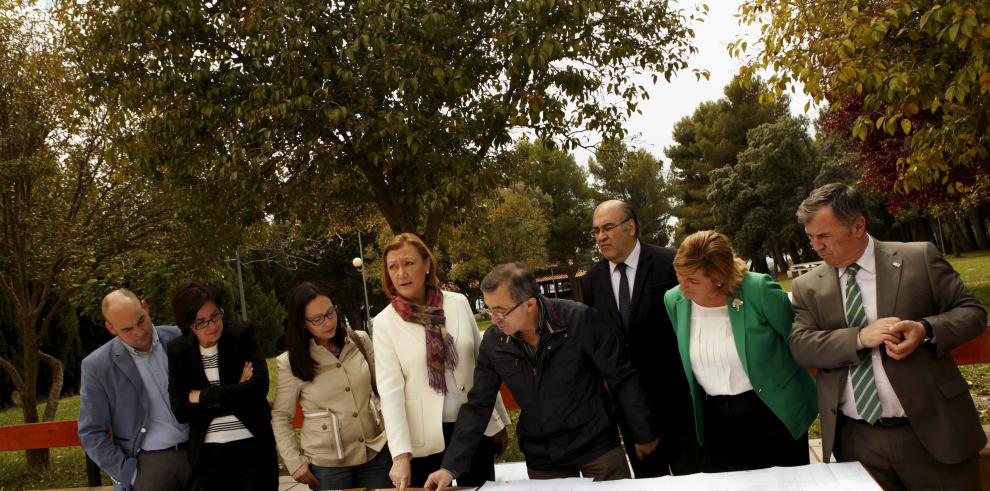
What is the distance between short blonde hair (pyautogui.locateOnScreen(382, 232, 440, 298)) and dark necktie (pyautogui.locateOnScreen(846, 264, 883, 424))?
188 cm

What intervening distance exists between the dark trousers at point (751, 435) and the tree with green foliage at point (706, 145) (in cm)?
4950

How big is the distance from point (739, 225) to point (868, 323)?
4738cm

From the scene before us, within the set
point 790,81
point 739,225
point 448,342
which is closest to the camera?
point 448,342

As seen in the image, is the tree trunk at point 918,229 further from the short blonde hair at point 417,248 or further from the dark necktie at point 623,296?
the short blonde hair at point 417,248

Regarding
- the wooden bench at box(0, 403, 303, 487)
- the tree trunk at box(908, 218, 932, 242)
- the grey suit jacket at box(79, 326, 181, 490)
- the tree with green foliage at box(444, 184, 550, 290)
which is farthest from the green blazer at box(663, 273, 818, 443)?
the tree trunk at box(908, 218, 932, 242)

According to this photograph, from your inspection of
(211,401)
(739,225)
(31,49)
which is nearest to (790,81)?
(211,401)

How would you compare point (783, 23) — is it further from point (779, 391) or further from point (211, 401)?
point (211, 401)

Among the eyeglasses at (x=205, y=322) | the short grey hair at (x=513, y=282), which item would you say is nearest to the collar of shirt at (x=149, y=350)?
the eyeglasses at (x=205, y=322)

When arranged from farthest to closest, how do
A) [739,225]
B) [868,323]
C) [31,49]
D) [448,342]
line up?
[739,225] < [31,49] < [448,342] < [868,323]

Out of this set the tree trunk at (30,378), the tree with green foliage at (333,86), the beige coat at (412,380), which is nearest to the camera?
the beige coat at (412,380)

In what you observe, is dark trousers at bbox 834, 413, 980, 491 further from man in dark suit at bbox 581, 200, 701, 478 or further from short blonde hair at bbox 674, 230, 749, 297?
man in dark suit at bbox 581, 200, 701, 478

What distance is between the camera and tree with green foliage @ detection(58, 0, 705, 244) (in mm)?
7082

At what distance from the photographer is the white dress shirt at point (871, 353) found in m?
3.12

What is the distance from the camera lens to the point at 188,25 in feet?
24.5
